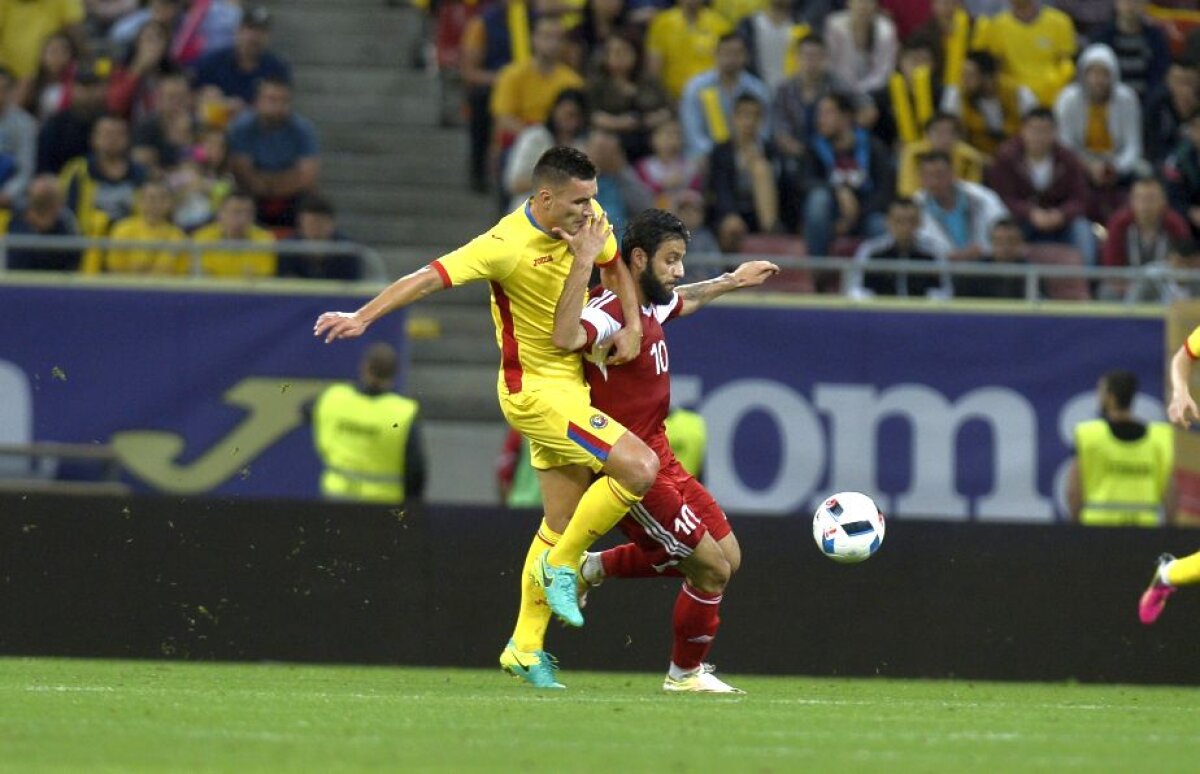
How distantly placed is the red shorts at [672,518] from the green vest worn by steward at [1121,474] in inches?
176

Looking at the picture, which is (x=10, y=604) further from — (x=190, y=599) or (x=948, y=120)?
(x=948, y=120)

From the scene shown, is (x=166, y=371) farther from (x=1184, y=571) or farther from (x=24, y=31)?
(x=1184, y=571)

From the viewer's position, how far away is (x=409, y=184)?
18.2 metres

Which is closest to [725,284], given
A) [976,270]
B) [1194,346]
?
[1194,346]

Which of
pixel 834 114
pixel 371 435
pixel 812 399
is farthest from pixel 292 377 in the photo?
pixel 834 114

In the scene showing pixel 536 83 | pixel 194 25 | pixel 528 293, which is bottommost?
pixel 528 293

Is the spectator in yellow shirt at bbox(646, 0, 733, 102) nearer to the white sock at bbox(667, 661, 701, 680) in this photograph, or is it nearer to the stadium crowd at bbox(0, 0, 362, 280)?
the stadium crowd at bbox(0, 0, 362, 280)

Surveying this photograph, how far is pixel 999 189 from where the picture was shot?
56.1 ft

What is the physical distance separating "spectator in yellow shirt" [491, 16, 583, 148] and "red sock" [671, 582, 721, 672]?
7513 millimetres

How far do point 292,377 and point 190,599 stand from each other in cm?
210

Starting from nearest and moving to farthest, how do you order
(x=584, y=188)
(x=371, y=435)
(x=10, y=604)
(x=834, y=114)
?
(x=584, y=188) < (x=10, y=604) < (x=371, y=435) < (x=834, y=114)

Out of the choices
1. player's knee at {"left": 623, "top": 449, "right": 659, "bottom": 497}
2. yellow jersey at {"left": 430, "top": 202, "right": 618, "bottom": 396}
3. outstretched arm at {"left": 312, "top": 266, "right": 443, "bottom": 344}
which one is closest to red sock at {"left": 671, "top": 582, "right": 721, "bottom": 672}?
player's knee at {"left": 623, "top": 449, "right": 659, "bottom": 497}

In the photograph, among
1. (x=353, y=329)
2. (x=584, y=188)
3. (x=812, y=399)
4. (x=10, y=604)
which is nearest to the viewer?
(x=353, y=329)

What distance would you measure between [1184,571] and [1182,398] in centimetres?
101
